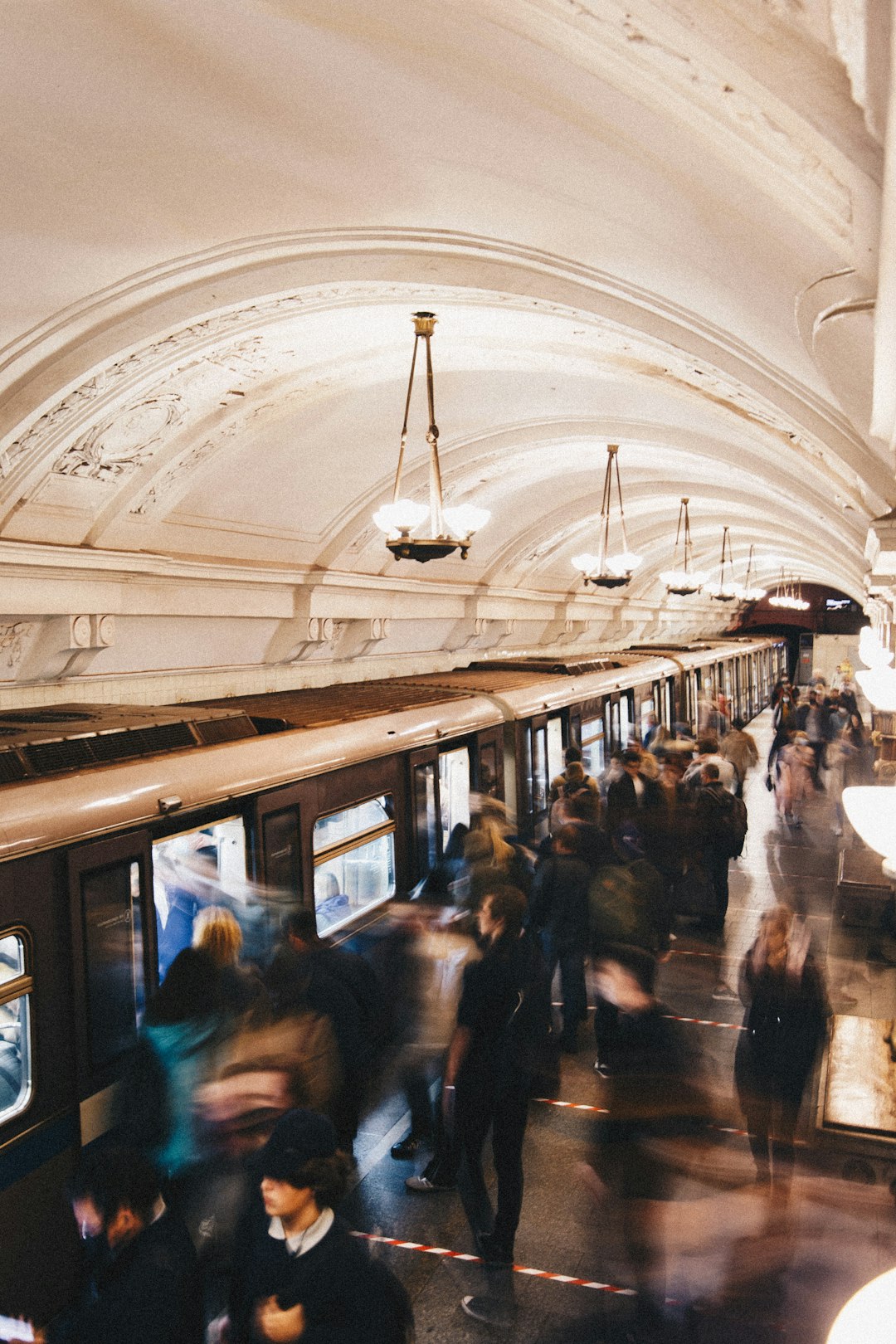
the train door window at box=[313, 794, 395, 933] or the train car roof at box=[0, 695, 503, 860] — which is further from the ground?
the train car roof at box=[0, 695, 503, 860]

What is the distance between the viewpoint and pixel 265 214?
448 centimetres

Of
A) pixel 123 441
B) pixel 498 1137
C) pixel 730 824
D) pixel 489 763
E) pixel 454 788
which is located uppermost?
pixel 123 441

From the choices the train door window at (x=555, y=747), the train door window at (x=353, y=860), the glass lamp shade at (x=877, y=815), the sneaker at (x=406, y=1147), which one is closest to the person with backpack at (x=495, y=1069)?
the sneaker at (x=406, y=1147)

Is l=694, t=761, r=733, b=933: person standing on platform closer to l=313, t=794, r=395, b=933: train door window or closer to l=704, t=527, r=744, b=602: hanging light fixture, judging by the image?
l=313, t=794, r=395, b=933: train door window

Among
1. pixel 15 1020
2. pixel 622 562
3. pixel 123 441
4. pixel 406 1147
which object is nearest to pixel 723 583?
pixel 622 562

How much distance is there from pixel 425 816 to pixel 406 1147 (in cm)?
238

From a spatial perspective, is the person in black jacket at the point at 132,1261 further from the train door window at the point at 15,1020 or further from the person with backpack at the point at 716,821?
the person with backpack at the point at 716,821

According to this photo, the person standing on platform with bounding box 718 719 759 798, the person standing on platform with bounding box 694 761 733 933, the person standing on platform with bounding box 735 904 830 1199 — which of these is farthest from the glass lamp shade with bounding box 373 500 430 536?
the person standing on platform with bounding box 718 719 759 798

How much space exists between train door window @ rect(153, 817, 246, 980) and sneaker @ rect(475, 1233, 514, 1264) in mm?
1634

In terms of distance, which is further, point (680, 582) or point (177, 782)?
point (680, 582)

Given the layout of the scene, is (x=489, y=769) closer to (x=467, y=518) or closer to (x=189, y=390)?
(x=467, y=518)

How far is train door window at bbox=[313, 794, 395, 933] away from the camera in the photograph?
548cm

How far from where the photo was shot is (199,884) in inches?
182

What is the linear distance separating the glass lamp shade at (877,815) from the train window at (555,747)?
24.6 ft
